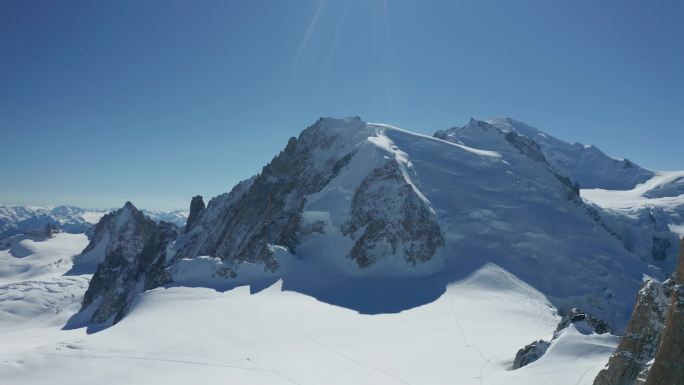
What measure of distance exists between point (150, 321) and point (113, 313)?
223 feet

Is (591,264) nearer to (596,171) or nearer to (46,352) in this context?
(46,352)

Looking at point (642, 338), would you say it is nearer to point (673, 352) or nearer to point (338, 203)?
point (673, 352)

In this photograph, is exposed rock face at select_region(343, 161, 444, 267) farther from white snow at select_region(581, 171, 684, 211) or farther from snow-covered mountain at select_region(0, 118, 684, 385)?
white snow at select_region(581, 171, 684, 211)

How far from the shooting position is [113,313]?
93.1 meters

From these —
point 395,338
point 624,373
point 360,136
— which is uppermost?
point 360,136

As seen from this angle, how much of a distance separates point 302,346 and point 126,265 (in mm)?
101693

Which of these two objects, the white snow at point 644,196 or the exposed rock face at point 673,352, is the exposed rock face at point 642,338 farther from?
the white snow at point 644,196

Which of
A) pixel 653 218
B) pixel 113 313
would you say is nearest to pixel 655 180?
pixel 653 218

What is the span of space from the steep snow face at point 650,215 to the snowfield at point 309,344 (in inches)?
3476

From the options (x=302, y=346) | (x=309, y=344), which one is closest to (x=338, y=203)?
(x=309, y=344)

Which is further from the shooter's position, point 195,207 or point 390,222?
point 195,207

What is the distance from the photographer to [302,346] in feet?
97.3

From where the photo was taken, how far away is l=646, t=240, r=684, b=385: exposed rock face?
10.7m

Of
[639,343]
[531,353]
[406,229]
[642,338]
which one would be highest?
[406,229]
